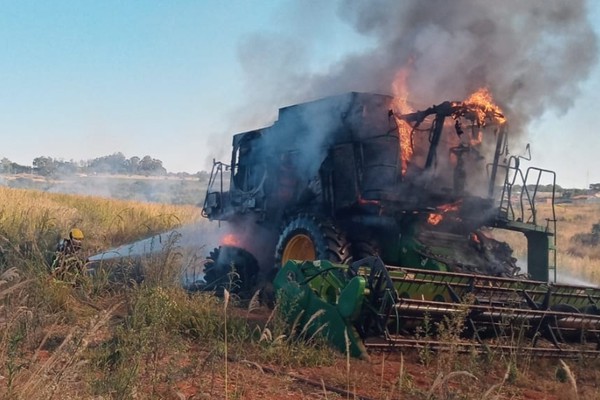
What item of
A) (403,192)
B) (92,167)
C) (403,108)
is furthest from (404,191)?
(92,167)

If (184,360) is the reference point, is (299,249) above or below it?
above

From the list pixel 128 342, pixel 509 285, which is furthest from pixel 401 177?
pixel 128 342

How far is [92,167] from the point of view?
90.2 meters

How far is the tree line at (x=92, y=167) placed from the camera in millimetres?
78000

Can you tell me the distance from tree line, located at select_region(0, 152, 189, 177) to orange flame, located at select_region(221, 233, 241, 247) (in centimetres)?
6743

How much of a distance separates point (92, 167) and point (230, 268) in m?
83.5

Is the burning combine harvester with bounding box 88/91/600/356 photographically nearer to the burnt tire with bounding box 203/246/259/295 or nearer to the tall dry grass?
the burnt tire with bounding box 203/246/259/295

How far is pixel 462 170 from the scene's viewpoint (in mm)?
9820

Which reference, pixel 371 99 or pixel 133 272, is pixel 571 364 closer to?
pixel 371 99

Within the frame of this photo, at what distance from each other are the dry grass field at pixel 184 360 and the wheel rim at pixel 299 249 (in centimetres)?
165

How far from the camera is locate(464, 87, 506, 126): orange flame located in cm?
942

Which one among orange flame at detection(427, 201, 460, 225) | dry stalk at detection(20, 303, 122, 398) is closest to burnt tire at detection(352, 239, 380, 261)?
orange flame at detection(427, 201, 460, 225)

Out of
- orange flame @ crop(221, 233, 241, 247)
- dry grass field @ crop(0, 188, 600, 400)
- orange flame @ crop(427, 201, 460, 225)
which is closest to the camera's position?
dry grass field @ crop(0, 188, 600, 400)

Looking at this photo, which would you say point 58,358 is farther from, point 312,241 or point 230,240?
point 230,240
